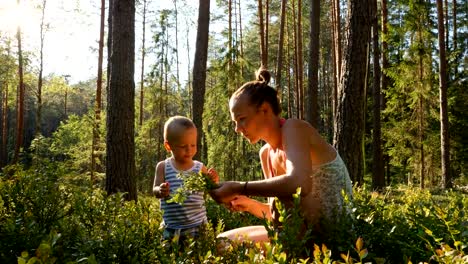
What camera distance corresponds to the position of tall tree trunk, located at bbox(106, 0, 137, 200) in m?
6.31

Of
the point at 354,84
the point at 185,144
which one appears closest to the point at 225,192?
the point at 185,144

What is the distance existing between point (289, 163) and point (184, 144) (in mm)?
1640

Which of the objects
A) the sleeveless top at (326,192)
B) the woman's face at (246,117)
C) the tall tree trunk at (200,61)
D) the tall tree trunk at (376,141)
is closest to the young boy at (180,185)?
the woman's face at (246,117)

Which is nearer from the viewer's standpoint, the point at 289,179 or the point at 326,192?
the point at 289,179

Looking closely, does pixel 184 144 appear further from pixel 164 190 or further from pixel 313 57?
pixel 313 57

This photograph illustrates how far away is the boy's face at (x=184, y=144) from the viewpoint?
345 cm

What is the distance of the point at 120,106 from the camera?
20.9 ft

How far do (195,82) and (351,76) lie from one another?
4.58m

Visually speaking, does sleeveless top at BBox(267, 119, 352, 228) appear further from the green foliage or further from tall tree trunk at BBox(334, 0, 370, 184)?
tall tree trunk at BBox(334, 0, 370, 184)

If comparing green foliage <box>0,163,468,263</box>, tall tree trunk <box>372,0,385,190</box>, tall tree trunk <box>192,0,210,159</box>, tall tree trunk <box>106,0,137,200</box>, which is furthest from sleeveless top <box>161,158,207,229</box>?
tall tree trunk <box>372,0,385,190</box>

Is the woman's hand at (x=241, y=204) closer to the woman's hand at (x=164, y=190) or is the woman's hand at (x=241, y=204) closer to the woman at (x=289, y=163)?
the woman at (x=289, y=163)

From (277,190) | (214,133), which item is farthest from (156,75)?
(277,190)

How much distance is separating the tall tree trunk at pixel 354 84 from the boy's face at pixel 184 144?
3.20m

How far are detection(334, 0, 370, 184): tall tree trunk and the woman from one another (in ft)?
12.4
